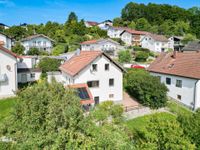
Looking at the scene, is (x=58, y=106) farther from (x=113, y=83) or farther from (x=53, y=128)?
(x=113, y=83)

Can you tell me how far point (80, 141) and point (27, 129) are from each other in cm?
319

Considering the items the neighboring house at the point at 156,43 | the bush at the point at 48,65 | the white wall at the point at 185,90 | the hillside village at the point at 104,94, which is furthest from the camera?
the neighboring house at the point at 156,43

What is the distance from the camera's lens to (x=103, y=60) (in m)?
32.2

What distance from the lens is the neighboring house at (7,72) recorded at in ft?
105

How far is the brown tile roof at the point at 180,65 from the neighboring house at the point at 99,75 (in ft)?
31.6

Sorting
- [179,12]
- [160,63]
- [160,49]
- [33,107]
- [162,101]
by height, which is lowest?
[162,101]

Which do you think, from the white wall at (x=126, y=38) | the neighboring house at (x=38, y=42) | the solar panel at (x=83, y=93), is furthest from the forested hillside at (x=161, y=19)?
the solar panel at (x=83, y=93)

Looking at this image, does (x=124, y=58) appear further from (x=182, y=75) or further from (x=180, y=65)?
(x=182, y=75)

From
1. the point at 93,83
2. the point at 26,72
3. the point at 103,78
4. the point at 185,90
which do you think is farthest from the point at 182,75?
the point at 26,72

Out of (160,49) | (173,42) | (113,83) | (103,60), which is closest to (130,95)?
(113,83)

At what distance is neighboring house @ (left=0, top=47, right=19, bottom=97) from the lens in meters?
31.9

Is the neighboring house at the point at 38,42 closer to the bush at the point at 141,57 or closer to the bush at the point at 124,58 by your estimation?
the bush at the point at 124,58

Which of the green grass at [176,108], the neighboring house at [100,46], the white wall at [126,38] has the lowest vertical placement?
the green grass at [176,108]

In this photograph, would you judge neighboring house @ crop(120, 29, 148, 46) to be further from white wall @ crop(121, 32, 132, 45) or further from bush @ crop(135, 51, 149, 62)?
bush @ crop(135, 51, 149, 62)
